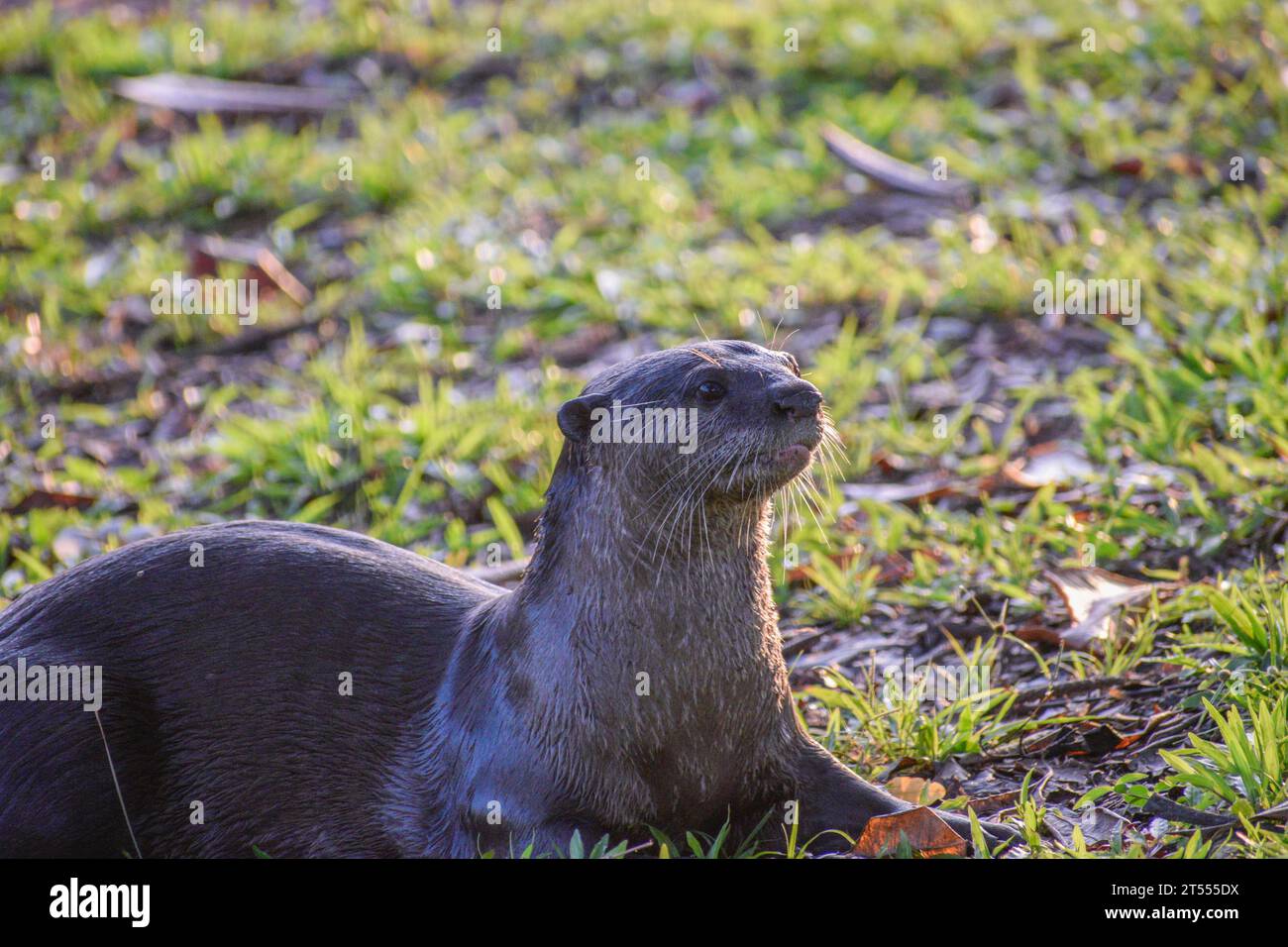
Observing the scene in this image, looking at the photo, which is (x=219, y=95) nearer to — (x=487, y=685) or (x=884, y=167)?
(x=884, y=167)

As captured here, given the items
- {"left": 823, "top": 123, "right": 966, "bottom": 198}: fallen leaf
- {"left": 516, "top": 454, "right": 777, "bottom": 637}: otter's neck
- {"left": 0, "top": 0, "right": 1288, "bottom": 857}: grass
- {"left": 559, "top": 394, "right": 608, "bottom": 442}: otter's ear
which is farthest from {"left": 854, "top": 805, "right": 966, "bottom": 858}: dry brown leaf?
{"left": 823, "top": 123, "right": 966, "bottom": 198}: fallen leaf

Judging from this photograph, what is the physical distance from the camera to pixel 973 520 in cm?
450

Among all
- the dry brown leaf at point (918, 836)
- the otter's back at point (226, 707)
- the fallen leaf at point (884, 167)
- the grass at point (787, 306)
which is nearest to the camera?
the dry brown leaf at point (918, 836)

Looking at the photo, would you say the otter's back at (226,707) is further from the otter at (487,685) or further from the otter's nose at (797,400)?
the otter's nose at (797,400)

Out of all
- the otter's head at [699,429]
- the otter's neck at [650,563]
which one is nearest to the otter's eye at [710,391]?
the otter's head at [699,429]

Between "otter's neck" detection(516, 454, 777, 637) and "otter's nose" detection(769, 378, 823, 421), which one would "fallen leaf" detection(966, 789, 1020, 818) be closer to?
"otter's neck" detection(516, 454, 777, 637)

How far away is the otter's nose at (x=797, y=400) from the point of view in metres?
3.05

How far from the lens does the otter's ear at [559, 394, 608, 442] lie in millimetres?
3135

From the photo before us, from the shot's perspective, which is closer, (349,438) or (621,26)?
(349,438)

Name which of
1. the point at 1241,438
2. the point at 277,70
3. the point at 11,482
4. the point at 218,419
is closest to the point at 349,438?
the point at 218,419

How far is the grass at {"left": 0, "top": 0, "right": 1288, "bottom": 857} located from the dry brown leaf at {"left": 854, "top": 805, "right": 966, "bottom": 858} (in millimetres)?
162
